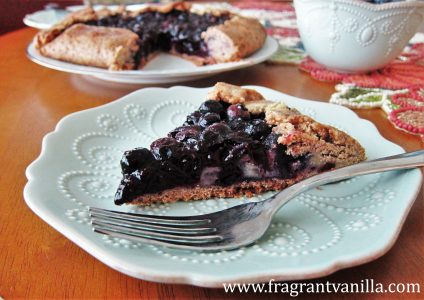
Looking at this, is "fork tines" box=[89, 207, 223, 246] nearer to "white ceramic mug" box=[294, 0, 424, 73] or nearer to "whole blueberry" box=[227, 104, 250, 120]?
"whole blueberry" box=[227, 104, 250, 120]

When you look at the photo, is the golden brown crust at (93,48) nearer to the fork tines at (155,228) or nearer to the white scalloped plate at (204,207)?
the white scalloped plate at (204,207)

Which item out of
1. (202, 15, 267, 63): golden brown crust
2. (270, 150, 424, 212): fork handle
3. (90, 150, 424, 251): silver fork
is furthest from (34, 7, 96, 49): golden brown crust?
(270, 150, 424, 212): fork handle

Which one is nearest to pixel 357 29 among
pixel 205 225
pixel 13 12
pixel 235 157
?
pixel 235 157

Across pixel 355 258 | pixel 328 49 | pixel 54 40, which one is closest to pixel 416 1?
pixel 328 49

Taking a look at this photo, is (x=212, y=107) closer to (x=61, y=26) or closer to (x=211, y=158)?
(x=211, y=158)

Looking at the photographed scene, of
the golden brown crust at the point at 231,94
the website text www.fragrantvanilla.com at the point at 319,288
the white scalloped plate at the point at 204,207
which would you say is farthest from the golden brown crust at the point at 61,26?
the website text www.fragrantvanilla.com at the point at 319,288

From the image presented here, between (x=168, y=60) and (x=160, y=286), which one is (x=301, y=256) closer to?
(x=160, y=286)
